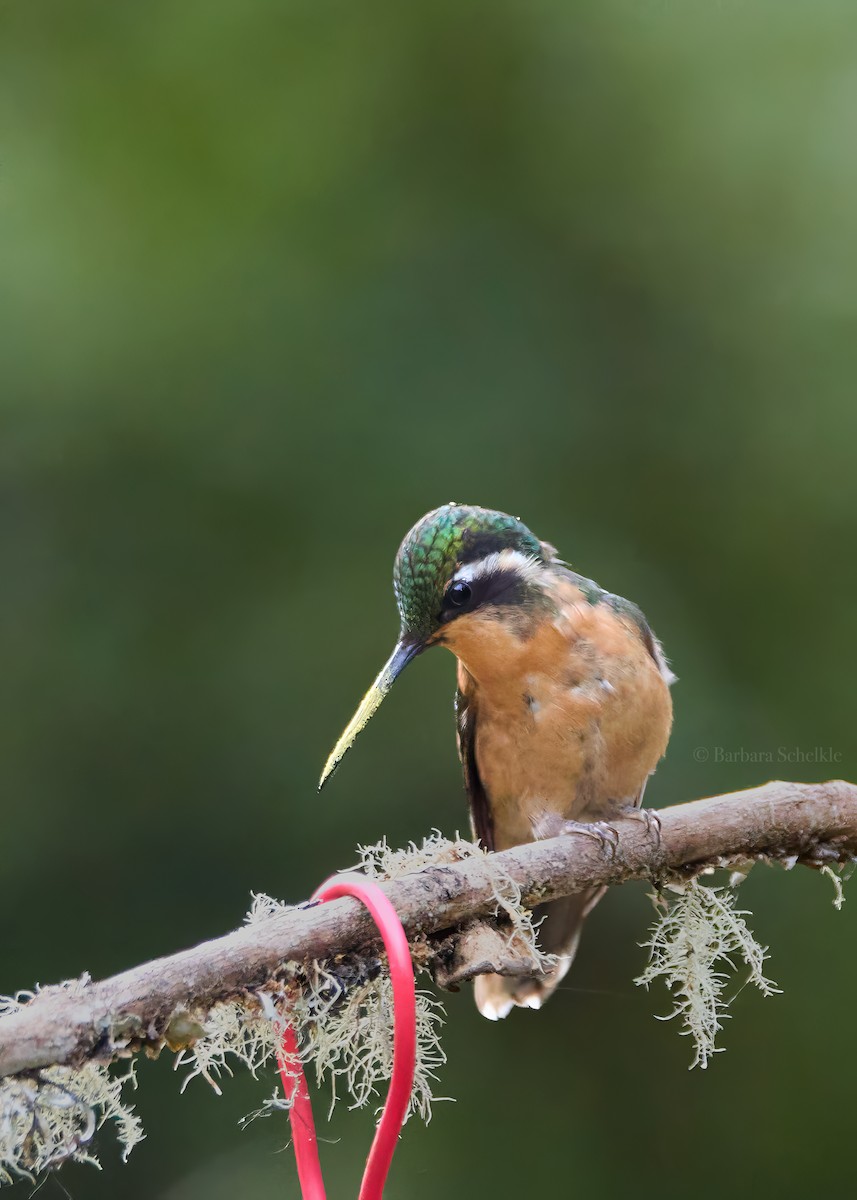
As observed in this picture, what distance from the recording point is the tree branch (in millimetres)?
1210

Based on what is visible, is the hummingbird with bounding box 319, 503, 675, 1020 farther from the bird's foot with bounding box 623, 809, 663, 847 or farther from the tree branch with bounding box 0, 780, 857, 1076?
the tree branch with bounding box 0, 780, 857, 1076

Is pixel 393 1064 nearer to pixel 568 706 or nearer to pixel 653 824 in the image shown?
pixel 653 824

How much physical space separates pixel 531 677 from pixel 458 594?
11.9 inches

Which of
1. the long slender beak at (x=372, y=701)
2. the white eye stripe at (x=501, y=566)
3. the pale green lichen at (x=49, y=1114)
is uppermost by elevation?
the white eye stripe at (x=501, y=566)

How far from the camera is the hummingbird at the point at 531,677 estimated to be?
2193 mm

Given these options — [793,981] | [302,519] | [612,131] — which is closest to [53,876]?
[302,519]

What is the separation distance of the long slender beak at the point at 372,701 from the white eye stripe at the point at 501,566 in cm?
17

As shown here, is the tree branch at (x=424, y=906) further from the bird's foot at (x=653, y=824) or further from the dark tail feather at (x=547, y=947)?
the dark tail feather at (x=547, y=947)

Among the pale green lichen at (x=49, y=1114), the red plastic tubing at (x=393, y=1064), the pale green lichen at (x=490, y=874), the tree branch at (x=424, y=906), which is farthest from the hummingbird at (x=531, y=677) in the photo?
the pale green lichen at (x=49, y=1114)

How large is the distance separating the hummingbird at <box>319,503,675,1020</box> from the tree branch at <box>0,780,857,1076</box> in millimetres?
286

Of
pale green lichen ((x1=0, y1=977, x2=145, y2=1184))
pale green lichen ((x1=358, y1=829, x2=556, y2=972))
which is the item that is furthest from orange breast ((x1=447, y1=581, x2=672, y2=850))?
pale green lichen ((x1=0, y1=977, x2=145, y2=1184))

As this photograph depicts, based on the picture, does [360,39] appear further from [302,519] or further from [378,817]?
[378,817]

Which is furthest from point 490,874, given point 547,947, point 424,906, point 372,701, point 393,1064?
point 547,947

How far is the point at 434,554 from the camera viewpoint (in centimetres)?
216
